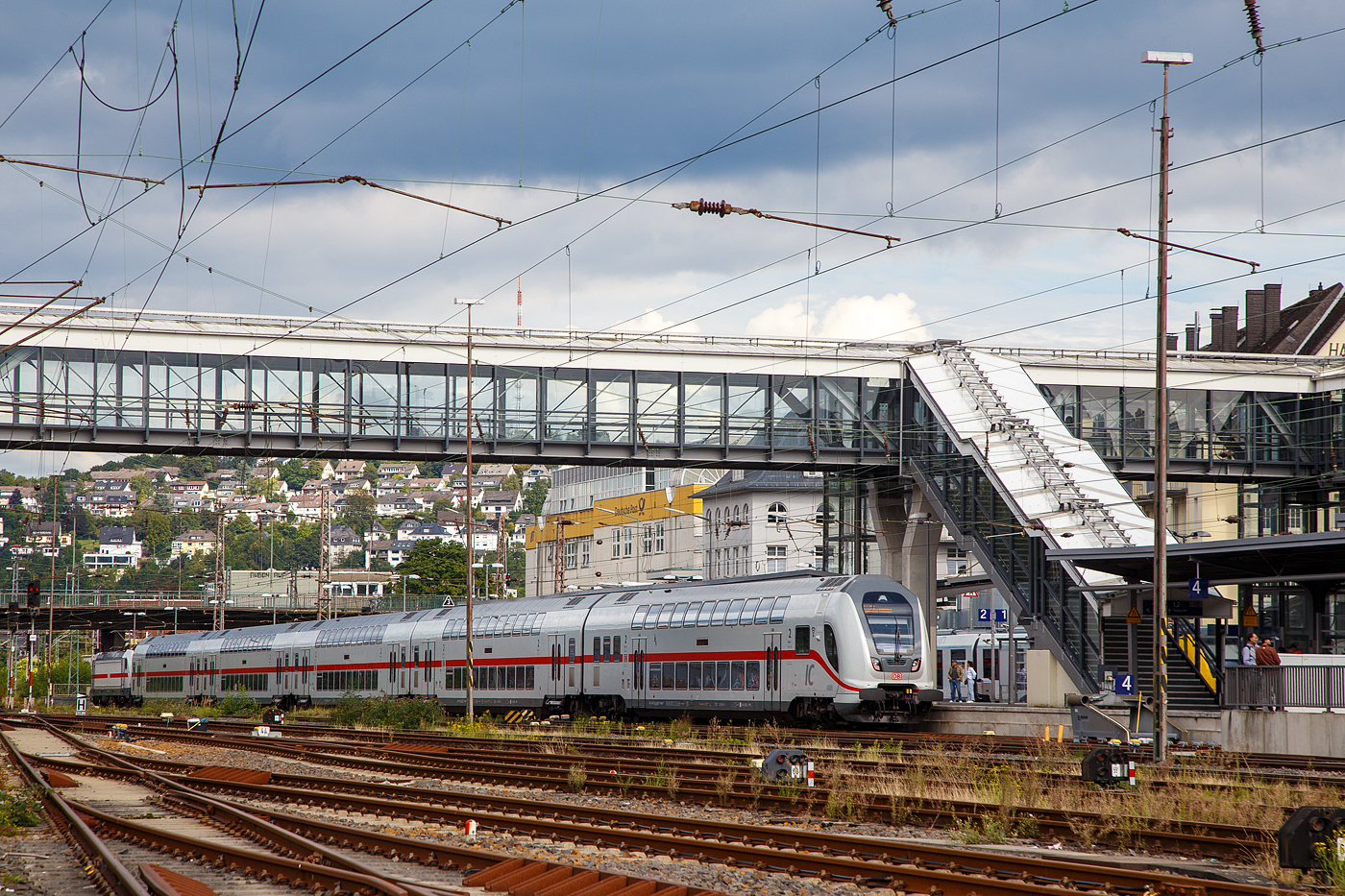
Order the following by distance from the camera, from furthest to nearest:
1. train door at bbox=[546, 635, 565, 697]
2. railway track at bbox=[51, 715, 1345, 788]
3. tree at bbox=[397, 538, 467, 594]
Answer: tree at bbox=[397, 538, 467, 594] < train door at bbox=[546, 635, 565, 697] < railway track at bbox=[51, 715, 1345, 788]

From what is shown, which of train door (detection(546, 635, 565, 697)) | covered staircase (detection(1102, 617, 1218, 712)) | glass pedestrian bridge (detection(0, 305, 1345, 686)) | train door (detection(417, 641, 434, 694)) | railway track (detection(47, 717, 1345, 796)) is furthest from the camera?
train door (detection(417, 641, 434, 694))

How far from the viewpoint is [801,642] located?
3186cm

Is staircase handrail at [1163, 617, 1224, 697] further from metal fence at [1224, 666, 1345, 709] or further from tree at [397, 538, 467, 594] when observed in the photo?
tree at [397, 538, 467, 594]

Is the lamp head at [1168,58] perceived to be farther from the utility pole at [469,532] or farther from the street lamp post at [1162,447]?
the utility pole at [469,532]

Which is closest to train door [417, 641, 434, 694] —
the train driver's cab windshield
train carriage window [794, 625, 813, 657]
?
train carriage window [794, 625, 813, 657]

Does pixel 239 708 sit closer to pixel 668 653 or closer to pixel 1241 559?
pixel 668 653

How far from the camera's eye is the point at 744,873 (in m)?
12.7

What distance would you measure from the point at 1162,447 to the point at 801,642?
36.4 ft

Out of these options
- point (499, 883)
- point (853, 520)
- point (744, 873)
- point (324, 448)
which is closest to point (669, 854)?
point (744, 873)

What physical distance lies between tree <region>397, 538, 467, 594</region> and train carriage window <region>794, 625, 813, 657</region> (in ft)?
321

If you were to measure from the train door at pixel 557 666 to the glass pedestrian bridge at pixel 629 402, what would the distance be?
746cm

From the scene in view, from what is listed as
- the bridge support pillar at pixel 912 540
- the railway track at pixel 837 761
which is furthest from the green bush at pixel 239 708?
the bridge support pillar at pixel 912 540

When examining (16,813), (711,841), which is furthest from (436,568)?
(711,841)

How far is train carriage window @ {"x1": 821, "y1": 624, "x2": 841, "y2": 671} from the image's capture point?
3098 centimetres
